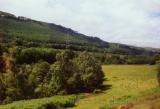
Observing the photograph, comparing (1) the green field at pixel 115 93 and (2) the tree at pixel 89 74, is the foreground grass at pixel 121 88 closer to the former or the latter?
(1) the green field at pixel 115 93

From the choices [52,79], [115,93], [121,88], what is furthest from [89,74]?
[115,93]

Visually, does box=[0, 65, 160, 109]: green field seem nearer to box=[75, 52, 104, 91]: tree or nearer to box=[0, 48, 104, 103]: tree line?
box=[75, 52, 104, 91]: tree

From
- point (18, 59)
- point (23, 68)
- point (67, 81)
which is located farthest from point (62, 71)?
point (18, 59)

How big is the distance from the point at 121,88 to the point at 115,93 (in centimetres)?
634

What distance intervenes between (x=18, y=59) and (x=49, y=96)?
46110mm

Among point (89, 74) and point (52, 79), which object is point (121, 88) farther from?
point (52, 79)

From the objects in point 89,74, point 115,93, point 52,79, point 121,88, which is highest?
point 89,74

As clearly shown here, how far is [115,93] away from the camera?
9006 centimetres

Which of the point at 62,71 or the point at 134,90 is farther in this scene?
the point at 62,71

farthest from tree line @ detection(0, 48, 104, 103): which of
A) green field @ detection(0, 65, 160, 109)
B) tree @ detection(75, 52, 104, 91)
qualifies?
green field @ detection(0, 65, 160, 109)

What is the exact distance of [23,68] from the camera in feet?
346

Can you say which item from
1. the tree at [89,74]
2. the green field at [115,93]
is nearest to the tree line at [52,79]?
the tree at [89,74]

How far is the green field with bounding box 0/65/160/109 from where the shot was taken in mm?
74500

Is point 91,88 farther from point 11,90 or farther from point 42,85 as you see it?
point 11,90
